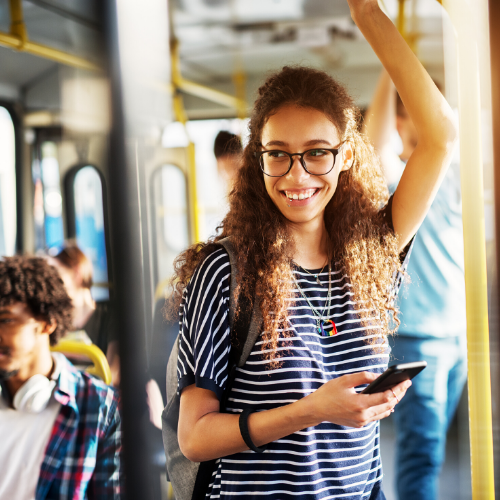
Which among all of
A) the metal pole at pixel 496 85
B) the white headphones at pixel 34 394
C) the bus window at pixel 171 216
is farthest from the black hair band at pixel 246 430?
the bus window at pixel 171 216

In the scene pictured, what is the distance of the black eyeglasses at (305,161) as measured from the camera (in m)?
1.08

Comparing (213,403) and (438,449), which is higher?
(213,403)

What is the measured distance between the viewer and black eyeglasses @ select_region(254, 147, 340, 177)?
108 cm

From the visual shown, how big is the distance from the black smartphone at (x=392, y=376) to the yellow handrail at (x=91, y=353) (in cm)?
127

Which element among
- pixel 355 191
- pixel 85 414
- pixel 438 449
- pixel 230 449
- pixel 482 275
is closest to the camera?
pixel 230 449

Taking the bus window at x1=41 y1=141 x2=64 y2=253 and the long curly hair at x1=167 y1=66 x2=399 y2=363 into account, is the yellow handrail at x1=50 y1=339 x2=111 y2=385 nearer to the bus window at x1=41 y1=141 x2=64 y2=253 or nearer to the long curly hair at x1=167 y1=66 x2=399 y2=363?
the bus window at x1=41 y1=141 x2=64 y2=253

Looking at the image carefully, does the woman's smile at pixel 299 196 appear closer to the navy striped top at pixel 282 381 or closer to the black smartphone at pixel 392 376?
the navy striped top at pixel 282 381

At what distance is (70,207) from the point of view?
2.30 metres

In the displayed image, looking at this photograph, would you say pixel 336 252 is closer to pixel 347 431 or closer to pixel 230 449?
pixel 347 431

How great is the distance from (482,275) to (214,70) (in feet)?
15.6

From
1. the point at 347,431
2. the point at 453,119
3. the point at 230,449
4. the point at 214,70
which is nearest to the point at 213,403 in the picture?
the point at 230,449

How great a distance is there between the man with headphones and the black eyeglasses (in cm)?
101

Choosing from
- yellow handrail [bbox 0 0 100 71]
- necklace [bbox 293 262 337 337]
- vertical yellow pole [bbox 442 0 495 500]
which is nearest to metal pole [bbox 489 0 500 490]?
vertical yellow pole [bbox 442 0 495 500]

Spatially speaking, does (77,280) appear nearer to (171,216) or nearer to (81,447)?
(81,447)
